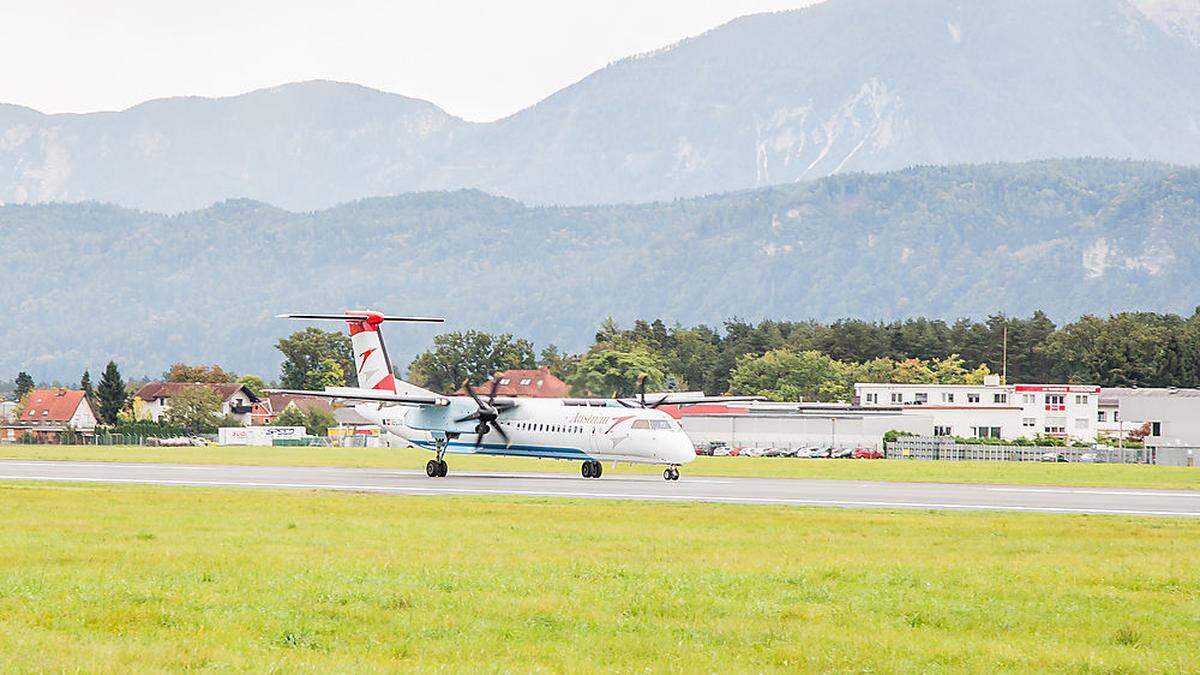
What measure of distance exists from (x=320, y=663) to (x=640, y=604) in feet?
15.8

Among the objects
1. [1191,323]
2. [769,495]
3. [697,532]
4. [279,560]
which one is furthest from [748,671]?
[1191,323]

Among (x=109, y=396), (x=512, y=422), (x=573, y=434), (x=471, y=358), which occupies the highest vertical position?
(x=471, y=358)

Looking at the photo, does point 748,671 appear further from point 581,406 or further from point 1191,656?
point 581,406

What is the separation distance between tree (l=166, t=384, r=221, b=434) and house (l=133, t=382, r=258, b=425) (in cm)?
654

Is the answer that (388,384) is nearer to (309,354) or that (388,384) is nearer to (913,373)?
(913,373)

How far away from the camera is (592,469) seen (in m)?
52.1

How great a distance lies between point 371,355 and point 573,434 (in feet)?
36.0

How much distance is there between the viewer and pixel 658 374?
134750mm

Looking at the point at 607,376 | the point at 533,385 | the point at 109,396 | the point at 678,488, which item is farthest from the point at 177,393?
the point at 678,488

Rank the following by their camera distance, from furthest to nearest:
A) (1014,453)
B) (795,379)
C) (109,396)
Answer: (795,379) → (109,396) → (1014,453)

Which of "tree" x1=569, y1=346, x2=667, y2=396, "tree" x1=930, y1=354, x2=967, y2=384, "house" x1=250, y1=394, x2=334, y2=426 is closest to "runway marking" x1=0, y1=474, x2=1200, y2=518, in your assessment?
"tree" x1=569, y1=346, x2=667, y2=396

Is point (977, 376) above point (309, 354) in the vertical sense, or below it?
below

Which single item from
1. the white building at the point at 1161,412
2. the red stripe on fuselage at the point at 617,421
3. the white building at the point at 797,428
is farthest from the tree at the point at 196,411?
the red stripe on fuselage at the point at 617,421

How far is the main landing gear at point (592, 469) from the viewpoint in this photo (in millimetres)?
51812
